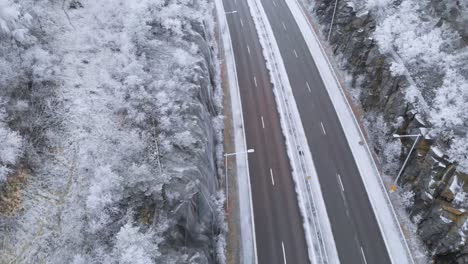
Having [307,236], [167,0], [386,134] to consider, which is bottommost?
[307,236]

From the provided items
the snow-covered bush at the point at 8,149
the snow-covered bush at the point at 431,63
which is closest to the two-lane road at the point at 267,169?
the snow-covered bush at the point at 431,63

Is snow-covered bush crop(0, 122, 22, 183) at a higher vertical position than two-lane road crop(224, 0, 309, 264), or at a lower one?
higher

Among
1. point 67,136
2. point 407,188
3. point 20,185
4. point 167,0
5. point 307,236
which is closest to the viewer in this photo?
point 20,185

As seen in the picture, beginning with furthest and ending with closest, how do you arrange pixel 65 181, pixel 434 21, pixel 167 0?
pixel 167 0 → pixel 434 21 → pixel 65 181

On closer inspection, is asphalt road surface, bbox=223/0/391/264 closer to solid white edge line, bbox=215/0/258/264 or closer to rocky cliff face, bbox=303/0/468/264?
solid white edge line, bbox=215/0/258/264

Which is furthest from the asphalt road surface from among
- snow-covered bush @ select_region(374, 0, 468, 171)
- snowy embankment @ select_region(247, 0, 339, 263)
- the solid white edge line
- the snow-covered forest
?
snow-covered bush @ select_region(374, 0, 468, 171)

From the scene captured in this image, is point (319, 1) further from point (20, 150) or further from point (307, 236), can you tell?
point (20, 150)

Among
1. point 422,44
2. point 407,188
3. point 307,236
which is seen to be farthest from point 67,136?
point 422,44

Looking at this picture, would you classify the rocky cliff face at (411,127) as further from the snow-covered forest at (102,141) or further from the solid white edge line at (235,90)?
the snow-covered forest at (102,141)
